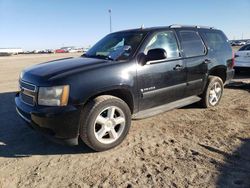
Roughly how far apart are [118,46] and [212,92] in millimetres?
2713

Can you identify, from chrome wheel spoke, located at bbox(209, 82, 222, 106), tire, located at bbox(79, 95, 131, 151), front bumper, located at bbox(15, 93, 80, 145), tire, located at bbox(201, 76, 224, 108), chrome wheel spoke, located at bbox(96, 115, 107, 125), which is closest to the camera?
front bumper, located at bbox(15, 93, 80, 145)

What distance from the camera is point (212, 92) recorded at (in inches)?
255

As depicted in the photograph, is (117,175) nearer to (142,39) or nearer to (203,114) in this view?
(142,39)

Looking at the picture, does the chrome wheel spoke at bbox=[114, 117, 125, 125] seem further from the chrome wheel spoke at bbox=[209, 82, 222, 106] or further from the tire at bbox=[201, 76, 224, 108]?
the chrome wheel spoke at bbox=[209, 82, 222, 106]

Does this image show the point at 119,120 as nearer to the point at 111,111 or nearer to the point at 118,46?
the point at 111,111

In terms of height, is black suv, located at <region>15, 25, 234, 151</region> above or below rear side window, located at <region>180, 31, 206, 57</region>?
below

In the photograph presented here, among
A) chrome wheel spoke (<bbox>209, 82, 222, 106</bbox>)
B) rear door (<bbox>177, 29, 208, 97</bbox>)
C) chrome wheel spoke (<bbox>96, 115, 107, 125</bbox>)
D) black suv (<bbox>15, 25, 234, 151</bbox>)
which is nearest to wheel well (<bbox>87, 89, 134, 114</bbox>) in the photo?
black suv (<bbox>15, 25, 234, 151</bbox>)

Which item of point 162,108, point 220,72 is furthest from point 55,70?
point 220,72

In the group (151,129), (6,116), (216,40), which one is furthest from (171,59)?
(6,116)

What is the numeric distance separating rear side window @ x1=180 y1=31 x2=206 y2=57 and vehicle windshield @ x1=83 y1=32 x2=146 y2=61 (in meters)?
1.03

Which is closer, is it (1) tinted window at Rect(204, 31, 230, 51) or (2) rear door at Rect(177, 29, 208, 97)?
(2) rear door at Rect(177, 29, 208, 97)

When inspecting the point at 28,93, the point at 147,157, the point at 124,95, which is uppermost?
the point at 28,93

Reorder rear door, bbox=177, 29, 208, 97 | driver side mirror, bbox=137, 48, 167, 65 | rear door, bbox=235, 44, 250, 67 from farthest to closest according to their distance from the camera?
rear door, bbox=235, 44, 250, 67, rear door, bbox=177, 29, 208, 97, driver side mirror, bbox=137, 48, 167, 65

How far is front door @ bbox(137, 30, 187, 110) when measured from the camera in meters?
4.69
